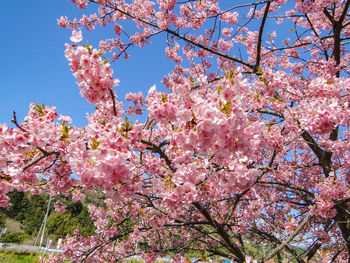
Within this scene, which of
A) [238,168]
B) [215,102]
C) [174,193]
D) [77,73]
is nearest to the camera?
[215,102]

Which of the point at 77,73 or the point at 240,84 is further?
the point at 77,73

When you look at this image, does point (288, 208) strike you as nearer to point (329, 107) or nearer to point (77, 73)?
point (329, 107)

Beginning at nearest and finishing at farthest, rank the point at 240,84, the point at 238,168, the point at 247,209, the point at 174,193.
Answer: the point at 240,84
the point at 238,168
the point at 174,193
the point at 247,209

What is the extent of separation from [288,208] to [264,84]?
454 centimetres

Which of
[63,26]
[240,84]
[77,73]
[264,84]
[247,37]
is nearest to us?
[240,84]

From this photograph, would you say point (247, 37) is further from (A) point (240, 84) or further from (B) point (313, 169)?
(A) point (240, 84)

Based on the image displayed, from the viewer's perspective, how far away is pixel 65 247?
226 inches

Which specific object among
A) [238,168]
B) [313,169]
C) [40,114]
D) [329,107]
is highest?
[313,169]

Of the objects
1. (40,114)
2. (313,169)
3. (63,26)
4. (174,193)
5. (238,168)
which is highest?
(63,26)

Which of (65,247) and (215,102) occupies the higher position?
(215,102)

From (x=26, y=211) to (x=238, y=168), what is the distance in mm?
52865

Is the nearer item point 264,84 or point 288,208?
point 264,84

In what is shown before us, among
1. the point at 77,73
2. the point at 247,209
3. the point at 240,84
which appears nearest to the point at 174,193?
the point at 240,84

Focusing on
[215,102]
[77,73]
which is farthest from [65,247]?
[215,102]
